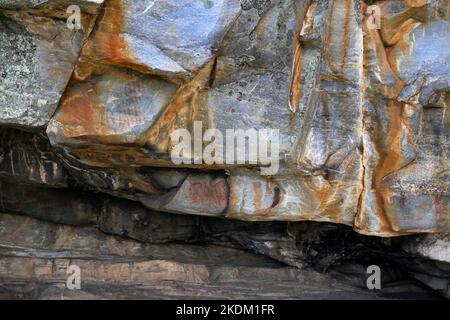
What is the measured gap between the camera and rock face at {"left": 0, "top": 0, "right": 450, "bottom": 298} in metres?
3.12

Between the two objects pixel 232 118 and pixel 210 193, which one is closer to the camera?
pixel 232 118

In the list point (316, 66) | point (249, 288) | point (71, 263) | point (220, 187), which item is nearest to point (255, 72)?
point (316, 66)

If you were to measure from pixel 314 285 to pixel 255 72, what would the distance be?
1.65m

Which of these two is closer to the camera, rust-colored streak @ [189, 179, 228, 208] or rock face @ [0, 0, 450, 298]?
rock face @ [0, 0, 450, 298]

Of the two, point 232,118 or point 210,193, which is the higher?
point 232,118

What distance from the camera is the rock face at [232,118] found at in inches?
123

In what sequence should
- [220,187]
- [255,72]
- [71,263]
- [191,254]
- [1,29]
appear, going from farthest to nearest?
[191,254], [71,263], [220,187], [255,72], [1,29]

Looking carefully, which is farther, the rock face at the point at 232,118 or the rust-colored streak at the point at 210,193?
the rust-colored streak at the point at 210,193

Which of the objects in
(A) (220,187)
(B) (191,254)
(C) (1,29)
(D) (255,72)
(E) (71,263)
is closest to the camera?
(C) (1,29)

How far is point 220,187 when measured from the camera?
3.75 metres

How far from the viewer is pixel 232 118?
345 centimetres

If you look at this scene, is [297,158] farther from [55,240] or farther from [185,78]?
[55,240]

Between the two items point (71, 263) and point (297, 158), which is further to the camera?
point (71, 263)

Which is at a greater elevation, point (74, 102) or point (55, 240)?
point (74, 102)
